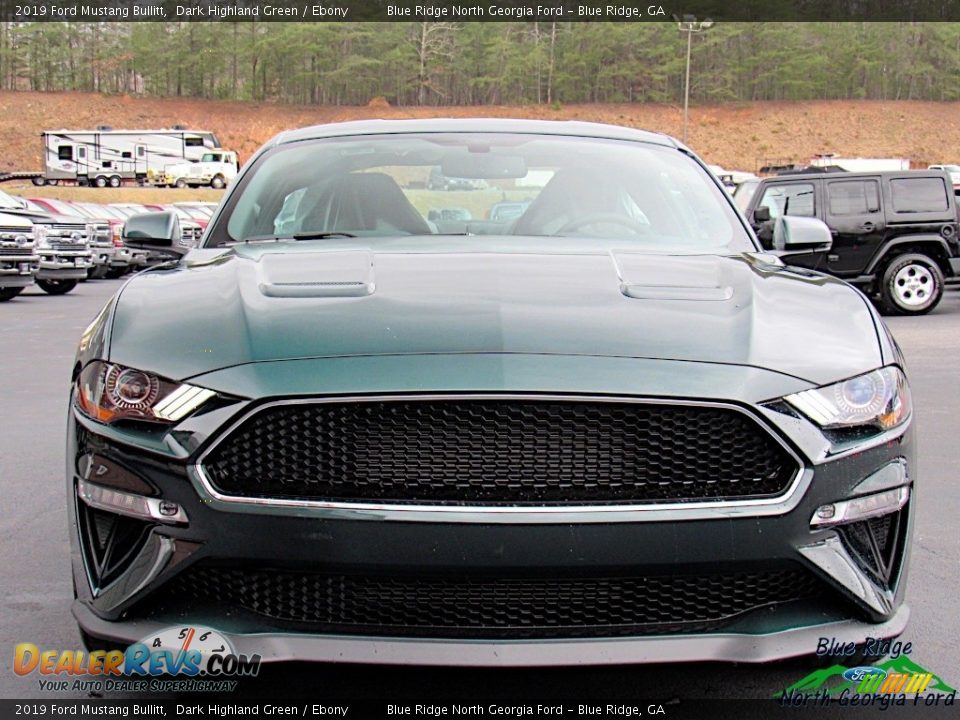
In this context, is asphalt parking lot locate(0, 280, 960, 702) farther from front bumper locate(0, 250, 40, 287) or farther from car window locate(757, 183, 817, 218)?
front bumper locate(0, 250, 40, 287)

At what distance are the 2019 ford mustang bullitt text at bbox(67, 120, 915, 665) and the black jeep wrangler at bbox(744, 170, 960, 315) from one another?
14.0 m

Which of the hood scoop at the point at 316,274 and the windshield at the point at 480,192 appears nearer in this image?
the hood scoop at the point at 316,274

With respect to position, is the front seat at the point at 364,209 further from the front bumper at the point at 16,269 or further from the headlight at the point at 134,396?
the front bumper at the point at 16,269

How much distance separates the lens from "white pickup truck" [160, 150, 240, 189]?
2596 inches

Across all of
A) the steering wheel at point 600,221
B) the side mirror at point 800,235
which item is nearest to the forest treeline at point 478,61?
the side mirror at point 800,235

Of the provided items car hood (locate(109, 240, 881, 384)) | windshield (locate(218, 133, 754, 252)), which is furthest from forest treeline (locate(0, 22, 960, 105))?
car hood (locate(109, 240, 881, 384))

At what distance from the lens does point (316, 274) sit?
3113mm

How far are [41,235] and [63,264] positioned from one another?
A: 1132 mm

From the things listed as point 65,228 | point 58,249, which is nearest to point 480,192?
point 58,249

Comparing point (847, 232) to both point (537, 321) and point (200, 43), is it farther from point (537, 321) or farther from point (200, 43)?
point (200, 43)

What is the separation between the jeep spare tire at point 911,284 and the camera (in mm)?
16172

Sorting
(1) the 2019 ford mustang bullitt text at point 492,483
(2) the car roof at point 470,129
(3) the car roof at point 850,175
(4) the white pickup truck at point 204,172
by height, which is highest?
(2) the car roof at point 470,129

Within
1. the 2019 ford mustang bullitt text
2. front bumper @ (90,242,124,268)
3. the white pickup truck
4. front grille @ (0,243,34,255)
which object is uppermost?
the 2019 ford mustang bullitt text

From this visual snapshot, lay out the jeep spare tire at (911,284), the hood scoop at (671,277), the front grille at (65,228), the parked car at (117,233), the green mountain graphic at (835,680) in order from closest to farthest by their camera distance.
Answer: the green mountain graphic at (835,680)
the hood scoop at (671,277)
the jeep spare tire at (911,284)
the front grille at (65,228)
the parked car at (117,233)
